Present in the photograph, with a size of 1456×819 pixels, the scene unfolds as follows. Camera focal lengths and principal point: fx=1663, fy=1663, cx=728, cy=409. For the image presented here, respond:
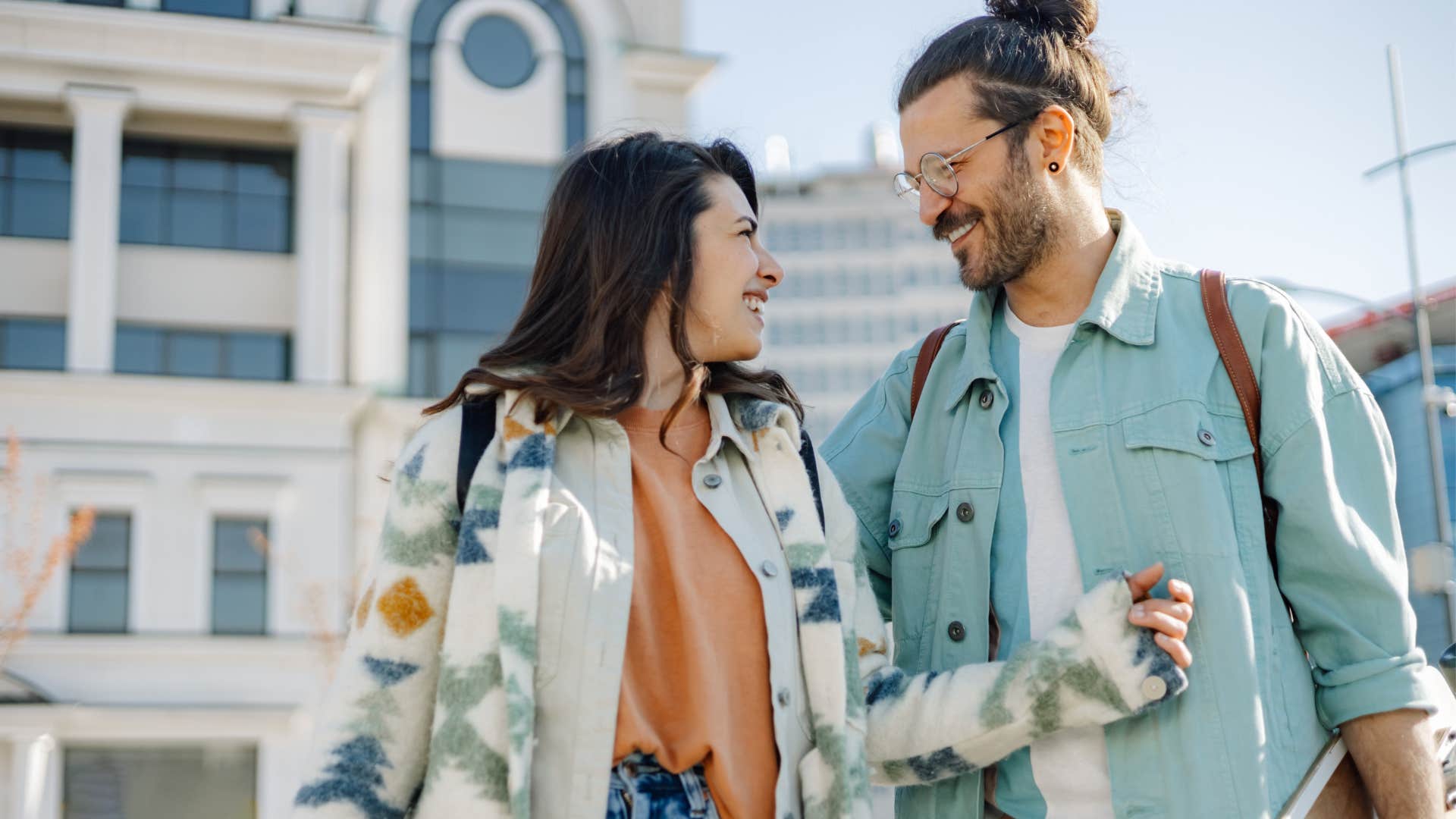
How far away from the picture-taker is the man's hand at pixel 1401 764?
11.0 feet

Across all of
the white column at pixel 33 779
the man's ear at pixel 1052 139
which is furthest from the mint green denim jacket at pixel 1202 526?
the white column at pixel 33 779

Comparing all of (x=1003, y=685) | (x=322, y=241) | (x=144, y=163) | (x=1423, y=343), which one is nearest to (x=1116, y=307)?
(x=1003, y=685)

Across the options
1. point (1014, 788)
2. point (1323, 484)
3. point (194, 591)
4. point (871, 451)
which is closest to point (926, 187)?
point (871, 451)

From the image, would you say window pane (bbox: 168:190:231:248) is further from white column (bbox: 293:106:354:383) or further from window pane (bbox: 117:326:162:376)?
window pane (bbox: 117:326:162:376)

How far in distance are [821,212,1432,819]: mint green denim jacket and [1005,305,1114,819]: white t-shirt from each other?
57 mm

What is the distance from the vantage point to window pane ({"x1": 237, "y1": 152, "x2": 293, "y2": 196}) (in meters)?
25.8

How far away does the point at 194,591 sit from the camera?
2372 centimetres

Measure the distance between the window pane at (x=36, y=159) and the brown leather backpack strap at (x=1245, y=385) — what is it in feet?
80.2

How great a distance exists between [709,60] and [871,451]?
2308 centimetres

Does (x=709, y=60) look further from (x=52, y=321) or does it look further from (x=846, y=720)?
(x=846, y=720)

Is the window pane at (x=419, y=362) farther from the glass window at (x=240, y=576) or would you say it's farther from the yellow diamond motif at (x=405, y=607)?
the yellow diamond motif at (x=405, y=607)

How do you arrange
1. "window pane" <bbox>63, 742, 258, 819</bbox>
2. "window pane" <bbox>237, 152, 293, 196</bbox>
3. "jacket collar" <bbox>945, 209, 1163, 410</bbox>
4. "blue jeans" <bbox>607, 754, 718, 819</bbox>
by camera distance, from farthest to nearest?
"window pane" <bbox>237, 152, 293, 196</bbox> < "window pane" <bbox>63, 742, 258, 819</bbox> < "jacket collar" <bbox>945, 209, 1163, 410</bbox> < "blue jeans" <bbox>607, 754, 718, 819</bbox>

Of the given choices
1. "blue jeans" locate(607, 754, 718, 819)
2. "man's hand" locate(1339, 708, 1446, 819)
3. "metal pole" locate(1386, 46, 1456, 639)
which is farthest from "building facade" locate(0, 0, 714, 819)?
"man's hand" locate(1339, 708, 1446, 819)

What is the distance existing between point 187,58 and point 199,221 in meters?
2.44
